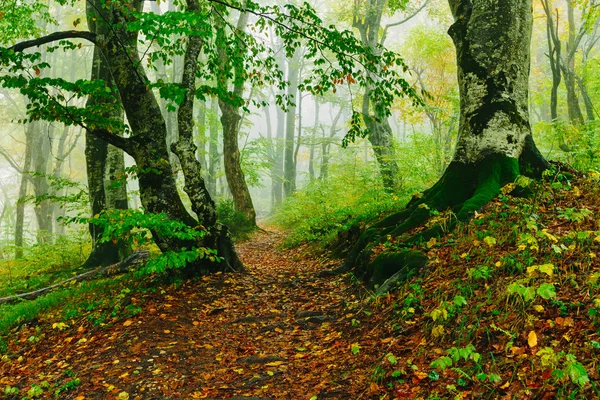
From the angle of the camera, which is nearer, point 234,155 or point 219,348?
point 219,348

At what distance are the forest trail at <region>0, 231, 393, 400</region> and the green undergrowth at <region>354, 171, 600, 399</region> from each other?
0.41 meters

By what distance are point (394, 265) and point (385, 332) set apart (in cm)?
133

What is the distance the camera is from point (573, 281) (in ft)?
10.9

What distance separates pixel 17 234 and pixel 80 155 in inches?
827

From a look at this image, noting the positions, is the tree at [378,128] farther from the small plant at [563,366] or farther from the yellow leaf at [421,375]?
the small plant at [563,366]

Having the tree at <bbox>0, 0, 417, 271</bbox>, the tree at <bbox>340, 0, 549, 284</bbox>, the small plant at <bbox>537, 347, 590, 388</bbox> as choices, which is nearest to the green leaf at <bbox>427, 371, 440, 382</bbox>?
the small plant at <bbox>537, 347, 590, 388</bbox>

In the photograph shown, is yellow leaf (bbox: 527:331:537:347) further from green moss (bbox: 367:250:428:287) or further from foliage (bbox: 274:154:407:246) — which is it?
foliage (bbox: 274:154:407:246)

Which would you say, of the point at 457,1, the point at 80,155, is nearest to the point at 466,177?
the point at 457,1

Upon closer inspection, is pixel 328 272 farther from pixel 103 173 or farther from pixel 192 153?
pixel 103 173

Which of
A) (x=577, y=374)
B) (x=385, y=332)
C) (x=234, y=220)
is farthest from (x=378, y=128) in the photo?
(x=577, y=374)

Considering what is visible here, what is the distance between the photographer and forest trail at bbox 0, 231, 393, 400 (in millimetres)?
3656

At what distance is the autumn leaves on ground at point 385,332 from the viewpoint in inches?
112

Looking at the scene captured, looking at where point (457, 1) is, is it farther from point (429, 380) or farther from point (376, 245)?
point (429, 380)

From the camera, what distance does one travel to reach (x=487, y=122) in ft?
18.6
